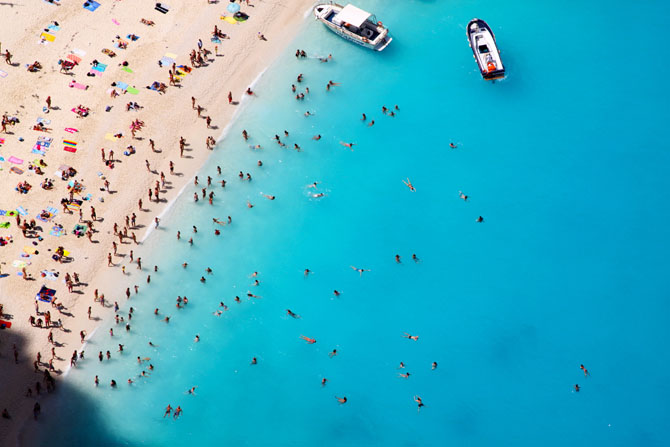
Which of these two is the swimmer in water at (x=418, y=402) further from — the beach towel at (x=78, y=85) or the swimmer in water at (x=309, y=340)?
the beach towel at (x=78, y=85)

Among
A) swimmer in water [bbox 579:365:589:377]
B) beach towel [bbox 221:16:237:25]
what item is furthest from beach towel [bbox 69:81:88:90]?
swimmer in water [bbox 579:365:589:377]

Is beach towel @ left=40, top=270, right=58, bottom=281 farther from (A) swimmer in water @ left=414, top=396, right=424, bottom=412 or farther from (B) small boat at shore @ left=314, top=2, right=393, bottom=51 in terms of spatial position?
(B) small boat at shore @ left=314, top=2, right=393, bottom=51

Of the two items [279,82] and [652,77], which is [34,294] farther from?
[652,77]

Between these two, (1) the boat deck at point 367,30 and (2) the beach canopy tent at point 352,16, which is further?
(1) the boat deck at point 367,30

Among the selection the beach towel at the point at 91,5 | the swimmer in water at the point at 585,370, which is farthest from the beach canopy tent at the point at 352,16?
the swimmer in water at the point at 585,370

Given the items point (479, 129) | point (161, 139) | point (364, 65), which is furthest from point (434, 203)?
point (161, 139)

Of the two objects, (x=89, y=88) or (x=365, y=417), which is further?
(x=89, y=88)

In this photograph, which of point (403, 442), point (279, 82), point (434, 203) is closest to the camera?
point (403, 442)
